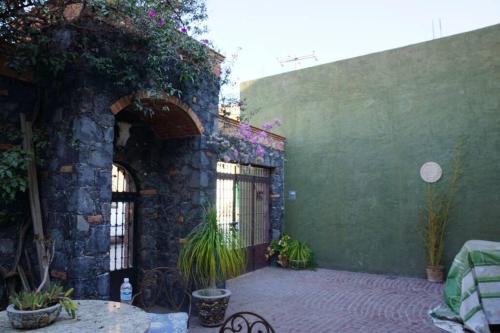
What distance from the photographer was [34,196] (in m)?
3.57

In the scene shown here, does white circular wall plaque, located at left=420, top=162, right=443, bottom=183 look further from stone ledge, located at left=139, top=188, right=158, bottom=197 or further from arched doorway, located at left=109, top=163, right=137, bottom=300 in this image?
arched doorway, located at left=109, top=163, right=137, bottom=300

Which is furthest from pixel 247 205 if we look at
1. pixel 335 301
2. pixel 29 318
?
pixel 29 318

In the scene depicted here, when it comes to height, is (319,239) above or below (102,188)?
below

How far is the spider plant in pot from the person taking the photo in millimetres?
4133

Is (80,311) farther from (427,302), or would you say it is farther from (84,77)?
(427,302)

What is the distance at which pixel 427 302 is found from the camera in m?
5.17

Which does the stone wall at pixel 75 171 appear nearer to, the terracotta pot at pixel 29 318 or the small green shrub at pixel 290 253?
the terracotta pot at pixel 29 318

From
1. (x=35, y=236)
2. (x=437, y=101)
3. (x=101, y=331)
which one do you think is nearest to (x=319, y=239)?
(x=437, y=101)

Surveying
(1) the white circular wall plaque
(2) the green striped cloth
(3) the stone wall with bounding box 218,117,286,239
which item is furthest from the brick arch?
(1) the white circular wall plaque

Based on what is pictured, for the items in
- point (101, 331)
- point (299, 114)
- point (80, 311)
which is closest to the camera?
point (101, 331)

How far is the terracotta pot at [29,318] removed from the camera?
2082mm

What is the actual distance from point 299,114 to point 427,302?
184 inches

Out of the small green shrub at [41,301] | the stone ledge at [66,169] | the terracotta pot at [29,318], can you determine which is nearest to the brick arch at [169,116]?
the stone ledge at [66,169]

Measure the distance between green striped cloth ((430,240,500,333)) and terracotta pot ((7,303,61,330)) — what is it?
A: 13.3 ft
